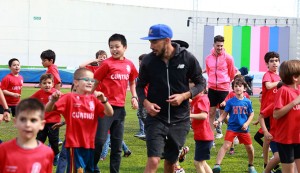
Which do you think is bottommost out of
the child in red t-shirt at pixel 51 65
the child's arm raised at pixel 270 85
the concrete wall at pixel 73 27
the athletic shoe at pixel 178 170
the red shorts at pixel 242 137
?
the athletic shoe at pixel 178 170

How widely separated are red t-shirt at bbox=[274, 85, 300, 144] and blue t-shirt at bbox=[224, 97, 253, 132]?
285 centimetres

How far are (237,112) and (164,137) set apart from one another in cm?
306

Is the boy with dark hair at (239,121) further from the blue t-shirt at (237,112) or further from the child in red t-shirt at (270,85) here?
the child in red t-shirt at (270,85)

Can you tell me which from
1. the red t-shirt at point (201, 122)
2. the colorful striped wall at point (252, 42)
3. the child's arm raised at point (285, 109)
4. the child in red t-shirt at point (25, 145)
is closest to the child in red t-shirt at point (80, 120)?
the red t-shirt at point (201, 122)

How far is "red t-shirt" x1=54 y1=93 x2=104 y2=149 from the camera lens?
26.4 feet

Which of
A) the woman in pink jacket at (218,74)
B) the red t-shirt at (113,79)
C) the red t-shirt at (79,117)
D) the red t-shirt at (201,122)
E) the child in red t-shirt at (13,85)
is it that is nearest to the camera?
the red t-shirt at (79,117)

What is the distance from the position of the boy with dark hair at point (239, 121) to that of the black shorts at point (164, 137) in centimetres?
238

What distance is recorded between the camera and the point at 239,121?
10.7 metres

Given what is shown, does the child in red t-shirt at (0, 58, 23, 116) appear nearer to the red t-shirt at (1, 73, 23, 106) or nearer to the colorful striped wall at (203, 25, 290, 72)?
the red t-shirt at (1, 73, 23, 106)

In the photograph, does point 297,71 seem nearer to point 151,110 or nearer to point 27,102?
point 151,110

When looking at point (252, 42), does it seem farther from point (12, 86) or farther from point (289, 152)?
point (289, 152)

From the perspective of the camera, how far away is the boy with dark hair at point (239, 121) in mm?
10570

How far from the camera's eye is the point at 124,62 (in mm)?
9836

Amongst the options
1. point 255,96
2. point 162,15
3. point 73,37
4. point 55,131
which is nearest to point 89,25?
point 73,37
